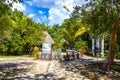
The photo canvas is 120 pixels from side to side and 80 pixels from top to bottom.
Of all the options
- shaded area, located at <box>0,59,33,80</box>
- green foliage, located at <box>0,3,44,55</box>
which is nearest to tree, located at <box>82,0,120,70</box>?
shaded area, located at <box>0,59,33,80</box>

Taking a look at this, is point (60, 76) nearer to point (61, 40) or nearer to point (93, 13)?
point (93, 13)

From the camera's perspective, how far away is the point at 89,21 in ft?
58.4

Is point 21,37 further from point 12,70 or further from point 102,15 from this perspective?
point 102,15

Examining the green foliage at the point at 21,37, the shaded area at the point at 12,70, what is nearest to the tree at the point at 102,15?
the shaded area at the point at 12,70

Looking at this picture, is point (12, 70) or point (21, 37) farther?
point (21, 37)

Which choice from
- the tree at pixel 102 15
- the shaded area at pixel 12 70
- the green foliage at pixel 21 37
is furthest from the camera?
the green foliage at pixel 21 37

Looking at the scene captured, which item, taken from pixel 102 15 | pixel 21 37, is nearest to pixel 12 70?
pixel 102 15

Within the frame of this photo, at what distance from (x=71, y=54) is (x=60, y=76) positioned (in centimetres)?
1324

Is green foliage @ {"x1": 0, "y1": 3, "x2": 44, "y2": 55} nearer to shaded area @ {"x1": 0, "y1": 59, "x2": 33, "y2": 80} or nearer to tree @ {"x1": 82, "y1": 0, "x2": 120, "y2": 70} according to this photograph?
shaded area @ {"x1": 0, "y1": 59, "x2": 33, "y2": 80}

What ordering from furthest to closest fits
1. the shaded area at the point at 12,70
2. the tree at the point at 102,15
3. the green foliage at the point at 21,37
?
1. the green foliage at the point at 21,37
2. the tree at the point at 102,15
3. the shaded area at the point at 12,70

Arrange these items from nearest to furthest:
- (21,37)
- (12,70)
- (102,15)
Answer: (102,15) < (12,70) < (21,37)

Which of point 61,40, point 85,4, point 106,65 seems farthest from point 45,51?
point 61,40

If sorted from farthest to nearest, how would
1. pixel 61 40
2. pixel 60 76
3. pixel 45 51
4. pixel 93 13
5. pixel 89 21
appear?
pixel 61 40 → pixel 45 51 → pixel 89 21 → pixel 93 13 → pixel 60 76

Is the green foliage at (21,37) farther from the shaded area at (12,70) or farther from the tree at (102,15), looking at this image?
the tree at (102,15)
